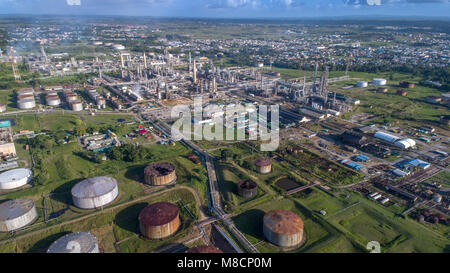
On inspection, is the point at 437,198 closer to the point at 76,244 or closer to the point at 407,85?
the point at 76,244

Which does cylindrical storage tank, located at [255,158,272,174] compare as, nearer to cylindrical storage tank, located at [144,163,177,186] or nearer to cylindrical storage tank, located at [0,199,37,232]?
cylindrical storage tank, located at [144,163,177,186]

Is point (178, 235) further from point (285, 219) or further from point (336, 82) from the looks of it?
point (336, 82)

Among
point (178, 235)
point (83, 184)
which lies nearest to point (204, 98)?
point (83, 184)

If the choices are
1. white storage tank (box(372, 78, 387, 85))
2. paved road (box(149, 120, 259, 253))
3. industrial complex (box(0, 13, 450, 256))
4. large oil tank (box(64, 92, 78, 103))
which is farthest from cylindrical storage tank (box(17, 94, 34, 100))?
white storage tank (box(372, 78, 387, 85))

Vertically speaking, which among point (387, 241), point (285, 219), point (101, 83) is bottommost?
point (387, 241)

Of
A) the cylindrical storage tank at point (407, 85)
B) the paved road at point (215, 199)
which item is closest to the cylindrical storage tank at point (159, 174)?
the paved road at point (215, 199)

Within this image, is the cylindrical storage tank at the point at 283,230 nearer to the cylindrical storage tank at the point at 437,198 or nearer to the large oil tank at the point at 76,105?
the cylindrical storage tank at the point at 437,198

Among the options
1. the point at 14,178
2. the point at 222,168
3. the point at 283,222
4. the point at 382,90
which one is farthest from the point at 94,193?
the point at 382,90
